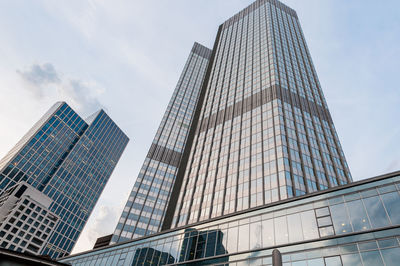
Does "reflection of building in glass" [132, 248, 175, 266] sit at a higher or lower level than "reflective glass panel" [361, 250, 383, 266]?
higher

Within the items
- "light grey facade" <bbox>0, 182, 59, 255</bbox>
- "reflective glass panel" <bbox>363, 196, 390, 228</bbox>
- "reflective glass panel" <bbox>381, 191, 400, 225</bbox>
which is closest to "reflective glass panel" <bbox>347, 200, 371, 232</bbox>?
"reflective glass panel" <bbox>363, 196, 390, 228</bbox>

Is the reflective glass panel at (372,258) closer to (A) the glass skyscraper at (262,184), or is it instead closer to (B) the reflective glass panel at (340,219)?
(A) the glass skyscraper at (262,184)

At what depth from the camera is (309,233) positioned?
26094mm

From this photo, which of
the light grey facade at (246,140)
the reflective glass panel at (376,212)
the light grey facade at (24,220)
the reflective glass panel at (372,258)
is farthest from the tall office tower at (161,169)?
the reflective glass panel at (372,258)

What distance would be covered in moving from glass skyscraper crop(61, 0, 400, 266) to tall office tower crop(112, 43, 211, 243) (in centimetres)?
67

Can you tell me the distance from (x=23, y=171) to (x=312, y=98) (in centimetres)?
14408

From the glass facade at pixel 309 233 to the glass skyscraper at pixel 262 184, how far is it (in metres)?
0.10

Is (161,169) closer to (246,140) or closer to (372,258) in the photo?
(246,140)

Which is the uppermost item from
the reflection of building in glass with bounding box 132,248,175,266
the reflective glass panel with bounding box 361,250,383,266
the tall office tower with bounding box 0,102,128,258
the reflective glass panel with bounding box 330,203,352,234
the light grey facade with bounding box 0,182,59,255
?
the tall office tower with bounding box 0,102,128,258

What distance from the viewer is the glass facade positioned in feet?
73.3

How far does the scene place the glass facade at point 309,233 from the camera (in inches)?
880

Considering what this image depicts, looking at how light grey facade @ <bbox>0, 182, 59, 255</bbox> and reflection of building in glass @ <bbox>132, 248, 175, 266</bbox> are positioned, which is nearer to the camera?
reflection of building in glass @ <bbox>132, 248, 175, 266</bbox>

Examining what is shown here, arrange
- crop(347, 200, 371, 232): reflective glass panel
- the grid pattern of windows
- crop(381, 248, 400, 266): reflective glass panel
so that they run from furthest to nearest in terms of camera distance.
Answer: the grid pattern of windows → crop(347, 200, 371, 232): reflective glass panel → crop(381, 248, 400, 266): reflective glass panel

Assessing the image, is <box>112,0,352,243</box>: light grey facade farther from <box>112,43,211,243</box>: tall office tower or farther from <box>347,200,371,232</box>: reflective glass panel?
<box>347,200,371,232</box>: reflective glass panel
